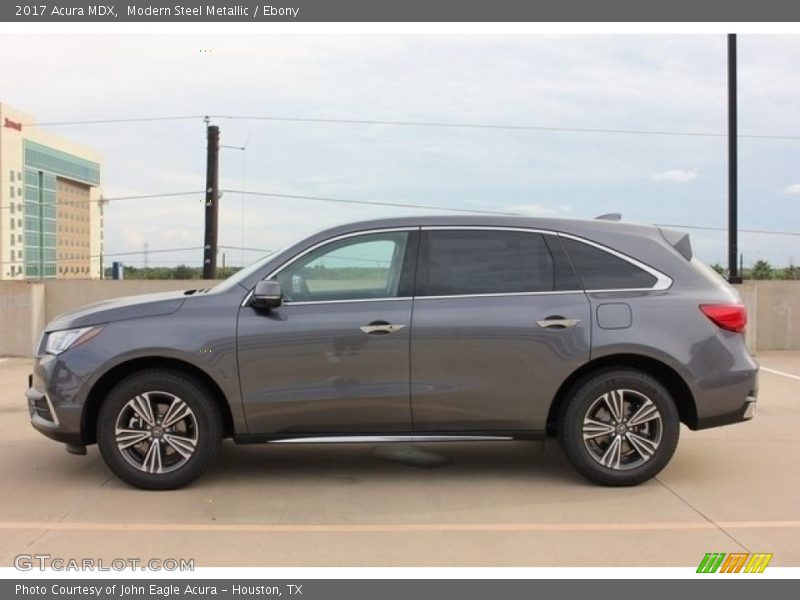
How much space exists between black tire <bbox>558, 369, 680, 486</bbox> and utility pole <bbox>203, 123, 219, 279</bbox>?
484 inches

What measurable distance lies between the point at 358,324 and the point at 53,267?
13423 centimetres

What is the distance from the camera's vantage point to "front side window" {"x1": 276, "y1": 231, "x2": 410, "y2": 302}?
202 inches

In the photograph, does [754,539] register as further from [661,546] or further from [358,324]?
[358,324]

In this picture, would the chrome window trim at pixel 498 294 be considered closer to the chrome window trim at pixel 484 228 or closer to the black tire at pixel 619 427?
the chrome window trim at pixel 484 228

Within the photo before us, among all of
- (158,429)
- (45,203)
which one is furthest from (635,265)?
(45,203)

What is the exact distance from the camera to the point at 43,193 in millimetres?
128375

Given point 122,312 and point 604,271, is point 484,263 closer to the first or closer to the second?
point 604,271

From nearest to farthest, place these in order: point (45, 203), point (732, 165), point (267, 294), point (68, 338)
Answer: point (267, 294), point (68, 338), point (732, 165), point (45, 203)

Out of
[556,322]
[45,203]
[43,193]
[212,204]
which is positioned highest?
[43,193]

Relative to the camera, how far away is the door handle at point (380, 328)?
16.4 ft

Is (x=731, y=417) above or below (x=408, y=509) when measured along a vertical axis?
above

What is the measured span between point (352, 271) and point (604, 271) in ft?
5.80

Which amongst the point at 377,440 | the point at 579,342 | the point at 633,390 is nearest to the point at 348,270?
the point at 377,440

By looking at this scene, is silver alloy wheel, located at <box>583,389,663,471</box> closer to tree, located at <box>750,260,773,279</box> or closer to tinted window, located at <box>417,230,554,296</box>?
tinted window, located at <box>417,230,554,296</box>
